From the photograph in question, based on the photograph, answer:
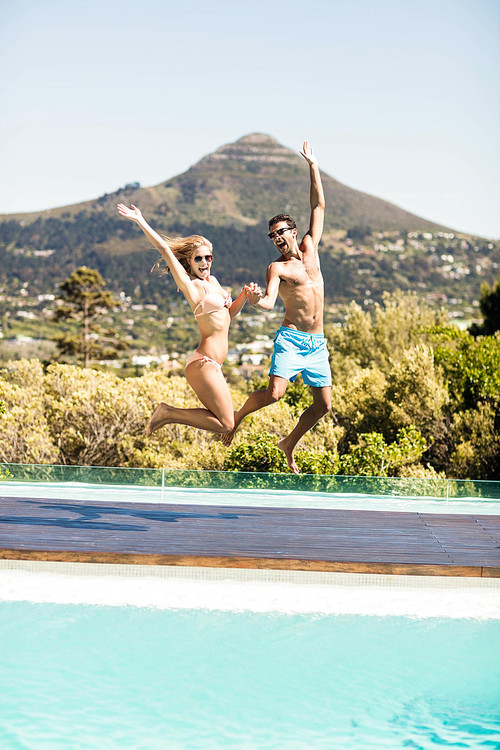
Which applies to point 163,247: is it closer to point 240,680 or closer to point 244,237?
point 240,680

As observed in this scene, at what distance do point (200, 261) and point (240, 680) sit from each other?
3131 millimetres

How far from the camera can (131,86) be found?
2667 inches

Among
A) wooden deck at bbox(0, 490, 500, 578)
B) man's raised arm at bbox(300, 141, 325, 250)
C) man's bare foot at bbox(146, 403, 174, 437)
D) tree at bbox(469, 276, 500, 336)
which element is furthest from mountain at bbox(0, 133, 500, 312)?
man's bare foot at bbox(146, 403, 174, 437)

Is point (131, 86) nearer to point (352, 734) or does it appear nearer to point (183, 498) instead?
point (183, 498)

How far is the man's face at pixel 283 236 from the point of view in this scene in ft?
22.6

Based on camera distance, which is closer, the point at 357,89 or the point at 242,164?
the point at 357,89

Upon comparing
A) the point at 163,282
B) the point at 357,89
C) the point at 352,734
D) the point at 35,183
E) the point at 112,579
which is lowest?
the point at 352,734

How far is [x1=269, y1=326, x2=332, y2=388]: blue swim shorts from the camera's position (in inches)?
271

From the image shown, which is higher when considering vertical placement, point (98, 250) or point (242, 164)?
point (242, 164)

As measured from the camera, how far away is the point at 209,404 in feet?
21.6

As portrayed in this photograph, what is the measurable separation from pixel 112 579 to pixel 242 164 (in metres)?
80.5

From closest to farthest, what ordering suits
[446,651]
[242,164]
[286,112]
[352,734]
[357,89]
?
[352,734]
[446,651]
[357,89]
[286,112]
[242,164]

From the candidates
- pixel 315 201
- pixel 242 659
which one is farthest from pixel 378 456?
pixel 242 659

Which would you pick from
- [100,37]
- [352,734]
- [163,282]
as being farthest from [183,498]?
[100,37]
